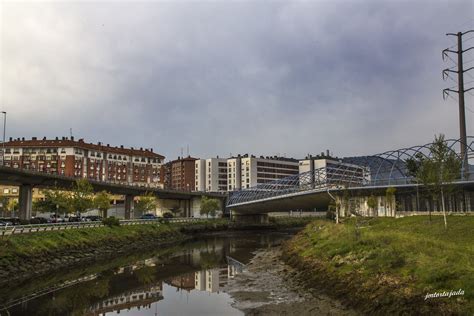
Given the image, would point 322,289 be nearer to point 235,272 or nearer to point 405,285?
point 405,285

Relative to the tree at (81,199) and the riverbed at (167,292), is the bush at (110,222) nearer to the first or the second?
the tree at (81,199)

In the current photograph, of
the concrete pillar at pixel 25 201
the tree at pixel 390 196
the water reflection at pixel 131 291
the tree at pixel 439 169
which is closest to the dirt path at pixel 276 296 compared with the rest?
the water reflection at pixel 131 291

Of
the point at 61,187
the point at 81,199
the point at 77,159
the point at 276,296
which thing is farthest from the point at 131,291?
the point at 77,159

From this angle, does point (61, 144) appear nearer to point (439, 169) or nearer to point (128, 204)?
point (128, 204)

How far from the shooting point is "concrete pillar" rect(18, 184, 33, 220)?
8038 cm

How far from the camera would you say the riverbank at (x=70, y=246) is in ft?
134

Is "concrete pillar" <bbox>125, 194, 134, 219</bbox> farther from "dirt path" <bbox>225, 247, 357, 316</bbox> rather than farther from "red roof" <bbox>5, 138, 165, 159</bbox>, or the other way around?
"dirt path" <bbox>225, 247, 357, 316</bbox>

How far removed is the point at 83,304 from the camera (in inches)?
1219

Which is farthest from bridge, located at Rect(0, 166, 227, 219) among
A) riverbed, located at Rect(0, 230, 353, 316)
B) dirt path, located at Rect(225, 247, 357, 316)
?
dirt path, located at Rect(225, 247, 357, 316)

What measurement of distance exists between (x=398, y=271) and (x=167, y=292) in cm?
1987

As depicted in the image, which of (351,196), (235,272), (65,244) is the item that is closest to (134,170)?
(351,196)

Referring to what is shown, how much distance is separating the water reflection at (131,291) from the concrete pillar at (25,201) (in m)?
36.5

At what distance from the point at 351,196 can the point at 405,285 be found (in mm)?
68969

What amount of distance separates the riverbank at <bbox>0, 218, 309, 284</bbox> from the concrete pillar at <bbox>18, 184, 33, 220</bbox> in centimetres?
1984
